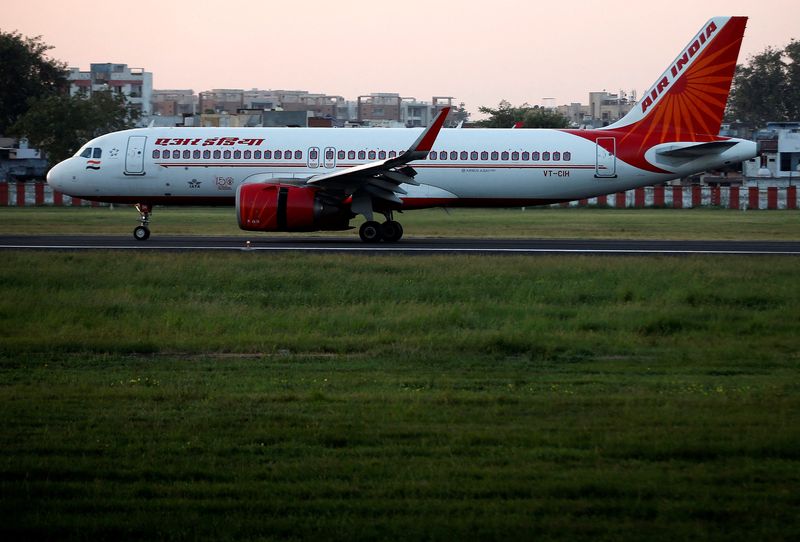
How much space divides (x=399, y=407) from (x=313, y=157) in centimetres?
2366

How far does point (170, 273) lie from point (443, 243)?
474 inches

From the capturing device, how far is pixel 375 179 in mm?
32094

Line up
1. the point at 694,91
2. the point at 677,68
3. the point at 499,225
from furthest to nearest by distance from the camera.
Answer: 1. the point at 499,225
2. the point at 677,68
3. the point at 694,91

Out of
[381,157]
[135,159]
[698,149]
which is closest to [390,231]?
[381,157]

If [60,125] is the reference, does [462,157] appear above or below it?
below

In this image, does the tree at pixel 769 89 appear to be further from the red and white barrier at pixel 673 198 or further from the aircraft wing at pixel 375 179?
the aircraft wing at pixel 375 179

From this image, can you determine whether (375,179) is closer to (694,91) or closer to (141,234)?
(141,234)

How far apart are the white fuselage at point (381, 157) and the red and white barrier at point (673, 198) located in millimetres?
33423

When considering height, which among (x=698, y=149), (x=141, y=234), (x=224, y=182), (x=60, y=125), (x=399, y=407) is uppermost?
(x=60, y=125)

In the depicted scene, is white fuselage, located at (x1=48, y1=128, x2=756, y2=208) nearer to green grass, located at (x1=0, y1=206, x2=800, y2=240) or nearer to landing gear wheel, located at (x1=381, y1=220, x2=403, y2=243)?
landing gear wheel, located at (x1=381, y1=220, x2=403, y2=243)

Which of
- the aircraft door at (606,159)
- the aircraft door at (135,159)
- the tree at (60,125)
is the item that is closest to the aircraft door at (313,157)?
the aircraft door at (135,159)

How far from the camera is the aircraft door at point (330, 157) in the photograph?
34.6 m

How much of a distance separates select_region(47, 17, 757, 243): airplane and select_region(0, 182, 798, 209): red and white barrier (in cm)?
3266

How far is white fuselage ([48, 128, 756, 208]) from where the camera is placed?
3431 cm
